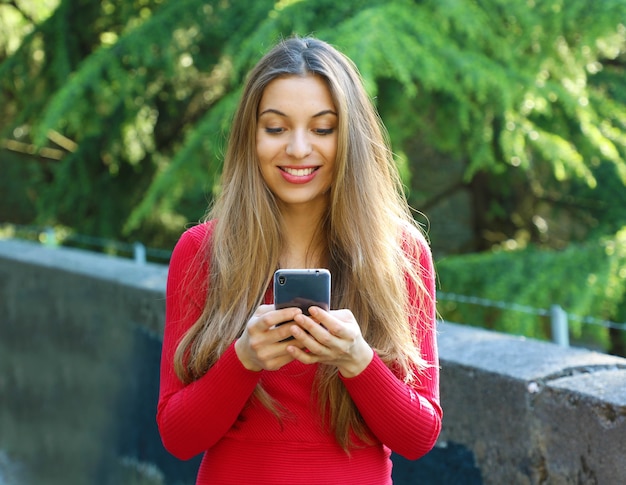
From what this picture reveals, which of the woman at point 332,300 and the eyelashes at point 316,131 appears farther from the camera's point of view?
the eyelashes at point 316,131

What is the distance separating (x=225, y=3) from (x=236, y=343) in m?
3.83

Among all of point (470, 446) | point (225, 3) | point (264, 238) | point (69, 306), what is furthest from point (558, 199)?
point (264, 238)

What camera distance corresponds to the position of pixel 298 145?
186 centimetres

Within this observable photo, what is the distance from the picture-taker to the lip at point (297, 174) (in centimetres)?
190

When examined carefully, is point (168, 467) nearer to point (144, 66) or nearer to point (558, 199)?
point (144, 66)

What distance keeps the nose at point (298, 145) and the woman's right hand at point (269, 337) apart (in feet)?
1.21

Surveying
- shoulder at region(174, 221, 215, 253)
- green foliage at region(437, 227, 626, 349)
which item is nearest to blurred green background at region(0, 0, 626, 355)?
green foliage at region(437, 227, 626, 349)

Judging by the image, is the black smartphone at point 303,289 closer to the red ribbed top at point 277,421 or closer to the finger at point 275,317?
the finger at point 275,317

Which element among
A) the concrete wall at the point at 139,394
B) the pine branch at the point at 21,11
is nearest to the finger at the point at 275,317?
the concrete wall at the point at 139,394

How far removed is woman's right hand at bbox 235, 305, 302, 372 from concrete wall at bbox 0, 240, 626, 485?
766 mm

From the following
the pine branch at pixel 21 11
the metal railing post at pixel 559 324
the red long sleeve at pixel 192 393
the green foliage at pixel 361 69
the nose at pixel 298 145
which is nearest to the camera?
the red long sleeve at pixel 192 393

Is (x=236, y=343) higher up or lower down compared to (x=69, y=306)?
higher up

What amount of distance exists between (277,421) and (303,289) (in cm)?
33

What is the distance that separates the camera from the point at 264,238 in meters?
1.91
